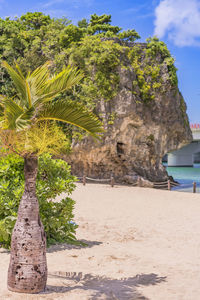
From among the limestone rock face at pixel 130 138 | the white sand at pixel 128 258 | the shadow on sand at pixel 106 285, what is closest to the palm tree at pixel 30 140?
the white sand at pixel 128 258

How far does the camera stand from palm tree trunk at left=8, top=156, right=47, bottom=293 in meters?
5.21

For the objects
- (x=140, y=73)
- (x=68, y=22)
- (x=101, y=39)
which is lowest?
(x=140, y=73)

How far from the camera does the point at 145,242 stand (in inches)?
362

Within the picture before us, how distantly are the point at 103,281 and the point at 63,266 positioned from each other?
1.10 m

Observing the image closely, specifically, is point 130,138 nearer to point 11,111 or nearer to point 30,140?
point 30,140

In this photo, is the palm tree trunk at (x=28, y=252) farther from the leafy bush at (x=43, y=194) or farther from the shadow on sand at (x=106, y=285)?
the leafy bush at (x=43, y=194)

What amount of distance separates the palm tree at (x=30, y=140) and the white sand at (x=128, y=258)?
0.34 meters

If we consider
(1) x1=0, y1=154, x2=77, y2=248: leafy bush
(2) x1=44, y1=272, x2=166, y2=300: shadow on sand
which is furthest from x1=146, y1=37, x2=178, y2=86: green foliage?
(2) x1=44, y1=272, x2=166, y2=300: shadow on sand

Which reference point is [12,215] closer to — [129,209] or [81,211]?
[81,211]

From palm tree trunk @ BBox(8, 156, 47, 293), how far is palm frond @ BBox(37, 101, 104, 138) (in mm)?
788

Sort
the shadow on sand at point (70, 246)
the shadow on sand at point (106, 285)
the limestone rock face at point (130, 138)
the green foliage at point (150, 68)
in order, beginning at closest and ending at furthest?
1. the shadow on sand at point (106, 285)
2. the shadow on sand at point (70, 246)
3. the limestone rock face at point (130, 138)
4. the green foliage at point (150, 68)

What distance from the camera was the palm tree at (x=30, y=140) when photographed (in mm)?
5207

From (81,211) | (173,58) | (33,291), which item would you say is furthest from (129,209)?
(173,58)

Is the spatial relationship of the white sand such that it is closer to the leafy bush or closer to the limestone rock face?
the leafy bush
